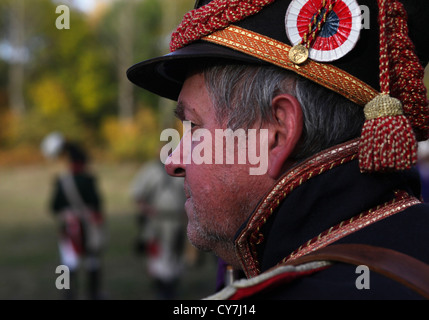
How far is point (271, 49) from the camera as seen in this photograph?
165cm

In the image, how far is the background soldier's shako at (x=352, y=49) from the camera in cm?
157

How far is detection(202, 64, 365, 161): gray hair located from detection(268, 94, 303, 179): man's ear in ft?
0.07

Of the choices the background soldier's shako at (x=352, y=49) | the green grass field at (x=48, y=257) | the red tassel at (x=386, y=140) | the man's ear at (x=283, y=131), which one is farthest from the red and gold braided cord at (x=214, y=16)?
the green grass field at (x=48, y=257)

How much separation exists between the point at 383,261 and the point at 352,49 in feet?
2.05

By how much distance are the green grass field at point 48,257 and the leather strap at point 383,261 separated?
749 cm

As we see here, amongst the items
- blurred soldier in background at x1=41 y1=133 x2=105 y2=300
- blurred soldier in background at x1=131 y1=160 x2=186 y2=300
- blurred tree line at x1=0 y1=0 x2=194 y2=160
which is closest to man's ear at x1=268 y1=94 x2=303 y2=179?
blurred soldier in background at x1=41 y1=133 x2=105 y2=300

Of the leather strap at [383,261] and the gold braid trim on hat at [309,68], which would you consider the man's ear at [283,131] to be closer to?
the gold braid trim on hat at [309,68]

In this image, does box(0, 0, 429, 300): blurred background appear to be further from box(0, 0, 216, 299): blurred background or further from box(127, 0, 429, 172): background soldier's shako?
box(127, 0, 429, 172): background soldier's shako

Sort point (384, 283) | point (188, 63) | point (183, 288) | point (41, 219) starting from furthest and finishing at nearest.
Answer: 1. point (41, 219)
2. point (183, 288)
3. point (188, 63)
4. point (384, 283)

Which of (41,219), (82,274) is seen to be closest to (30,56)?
(41,219)

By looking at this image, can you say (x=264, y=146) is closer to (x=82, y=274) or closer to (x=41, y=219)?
(x=82, y=274)

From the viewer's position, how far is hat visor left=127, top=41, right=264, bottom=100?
5.54 ft

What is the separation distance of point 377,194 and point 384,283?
34cm

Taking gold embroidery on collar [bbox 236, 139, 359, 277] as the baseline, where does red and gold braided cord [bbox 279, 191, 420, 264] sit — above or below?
below
